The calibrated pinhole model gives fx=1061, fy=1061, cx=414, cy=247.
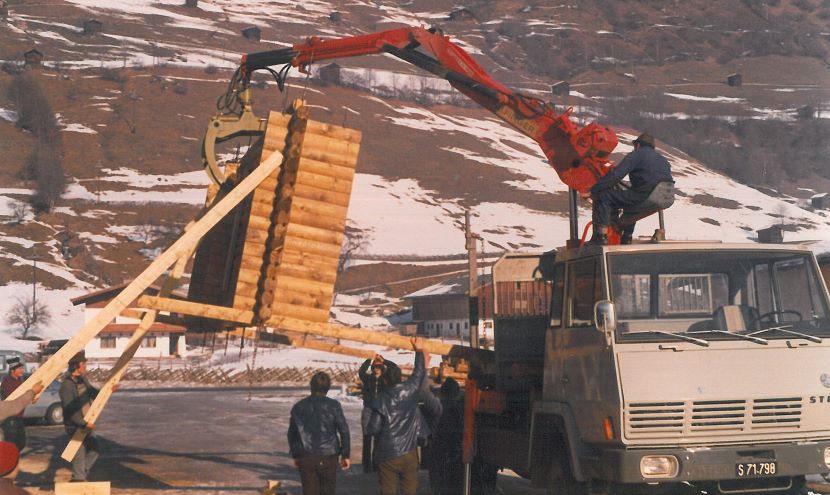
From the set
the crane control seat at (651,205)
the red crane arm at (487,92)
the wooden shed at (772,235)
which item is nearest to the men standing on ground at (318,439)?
the crane control seat at (651,205)

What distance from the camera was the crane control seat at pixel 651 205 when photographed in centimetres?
1102

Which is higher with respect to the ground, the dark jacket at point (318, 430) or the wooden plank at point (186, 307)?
the wooden plank at point (186, 307)

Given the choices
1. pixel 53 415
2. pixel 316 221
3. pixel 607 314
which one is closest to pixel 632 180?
pixel 607 314

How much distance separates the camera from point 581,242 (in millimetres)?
11555

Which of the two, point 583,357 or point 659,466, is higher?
point 583,357

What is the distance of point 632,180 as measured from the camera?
1117 centimetres

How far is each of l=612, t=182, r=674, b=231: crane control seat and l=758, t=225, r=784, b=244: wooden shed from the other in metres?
111

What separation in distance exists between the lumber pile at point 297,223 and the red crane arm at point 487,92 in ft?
11.3

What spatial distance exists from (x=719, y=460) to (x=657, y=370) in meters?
0.89

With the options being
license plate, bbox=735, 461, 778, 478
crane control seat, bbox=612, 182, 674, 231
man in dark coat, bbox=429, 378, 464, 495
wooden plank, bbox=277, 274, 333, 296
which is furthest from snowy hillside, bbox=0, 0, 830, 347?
license plate, bbox=735, 461, 778, 478

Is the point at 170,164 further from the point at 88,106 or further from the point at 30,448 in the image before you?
the point at 30,448

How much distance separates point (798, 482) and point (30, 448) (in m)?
16.6

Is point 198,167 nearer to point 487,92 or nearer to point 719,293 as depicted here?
point 487,92

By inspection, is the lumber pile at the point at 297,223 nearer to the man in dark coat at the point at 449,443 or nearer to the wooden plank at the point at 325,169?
the wooden plank at the point at 325,169
